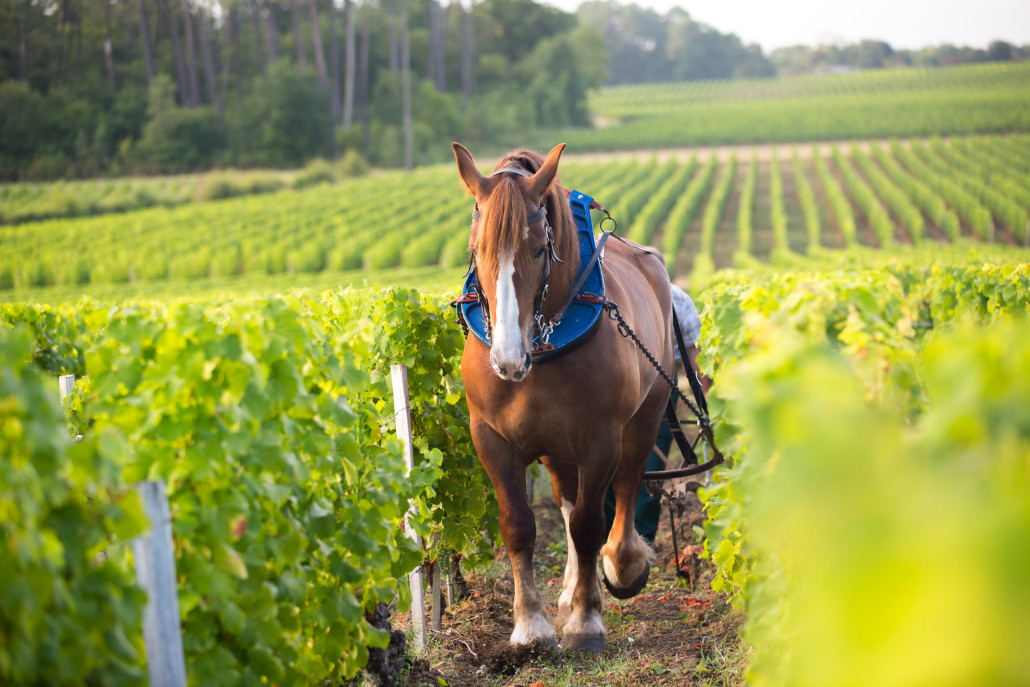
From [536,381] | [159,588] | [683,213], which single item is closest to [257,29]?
[683,213]

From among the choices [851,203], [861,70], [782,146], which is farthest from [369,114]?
[861,70]

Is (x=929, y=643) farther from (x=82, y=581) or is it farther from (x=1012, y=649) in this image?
(x=82, y=581)

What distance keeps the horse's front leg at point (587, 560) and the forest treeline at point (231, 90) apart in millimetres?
49280

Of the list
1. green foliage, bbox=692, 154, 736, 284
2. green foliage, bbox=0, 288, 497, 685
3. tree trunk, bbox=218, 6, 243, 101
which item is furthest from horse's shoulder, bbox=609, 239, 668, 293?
tree trunk, bbox=218, 6, 243, 101

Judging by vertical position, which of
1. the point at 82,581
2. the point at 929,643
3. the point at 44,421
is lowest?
the point at 82,581

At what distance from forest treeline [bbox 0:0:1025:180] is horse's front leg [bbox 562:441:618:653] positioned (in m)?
49.3

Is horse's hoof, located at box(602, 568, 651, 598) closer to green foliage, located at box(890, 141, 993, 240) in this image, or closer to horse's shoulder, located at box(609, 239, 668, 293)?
horse's shoulder, located at box(609, 239, 668, 293)

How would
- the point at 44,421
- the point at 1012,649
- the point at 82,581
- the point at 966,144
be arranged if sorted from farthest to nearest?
the point at 966,144 → the point at 82,581 → the point at 44,421 → the point at 1012,649

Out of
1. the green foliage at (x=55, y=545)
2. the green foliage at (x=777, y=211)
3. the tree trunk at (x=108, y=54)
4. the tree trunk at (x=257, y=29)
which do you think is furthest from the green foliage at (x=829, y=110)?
the green foliage at (x=55, y=545)

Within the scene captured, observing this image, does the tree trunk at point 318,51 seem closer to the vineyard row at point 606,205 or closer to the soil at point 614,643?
the vineyard row at point 606,205

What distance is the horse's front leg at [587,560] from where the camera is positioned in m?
3.47

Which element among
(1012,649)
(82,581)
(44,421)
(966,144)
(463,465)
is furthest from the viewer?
(966,144)

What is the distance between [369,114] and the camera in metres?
61.4

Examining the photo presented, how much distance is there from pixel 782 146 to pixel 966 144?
15.0 m
